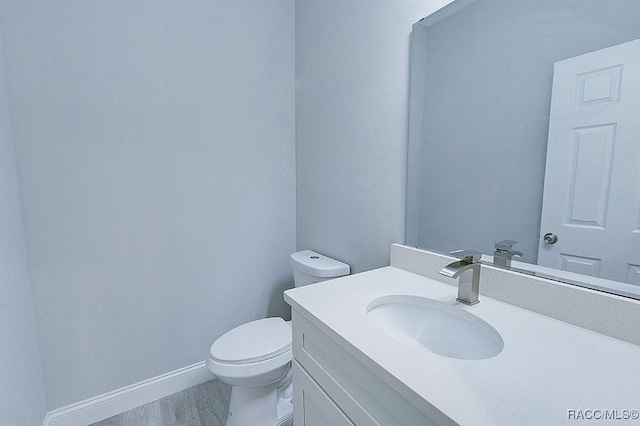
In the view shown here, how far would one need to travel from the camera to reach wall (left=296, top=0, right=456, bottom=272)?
1.20 metres

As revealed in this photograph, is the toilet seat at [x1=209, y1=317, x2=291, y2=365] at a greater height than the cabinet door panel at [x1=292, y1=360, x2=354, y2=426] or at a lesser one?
lesser

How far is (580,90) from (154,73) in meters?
1.77

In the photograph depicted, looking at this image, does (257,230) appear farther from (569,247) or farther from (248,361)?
(569,247)

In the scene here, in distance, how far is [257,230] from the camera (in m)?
1.82

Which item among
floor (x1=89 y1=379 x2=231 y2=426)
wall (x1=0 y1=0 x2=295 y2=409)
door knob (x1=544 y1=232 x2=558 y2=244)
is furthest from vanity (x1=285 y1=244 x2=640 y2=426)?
wall (x1=0 y1=0 x2=295 y2=409)

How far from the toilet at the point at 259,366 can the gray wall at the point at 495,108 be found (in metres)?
0.68

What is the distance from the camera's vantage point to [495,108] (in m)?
0.92

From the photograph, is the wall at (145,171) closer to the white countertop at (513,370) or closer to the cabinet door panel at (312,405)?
the cabinet door panel at (312,405)

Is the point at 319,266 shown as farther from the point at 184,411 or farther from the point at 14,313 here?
the point at 14,313

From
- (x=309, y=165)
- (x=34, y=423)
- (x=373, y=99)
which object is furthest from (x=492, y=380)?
(x=34, y=423)

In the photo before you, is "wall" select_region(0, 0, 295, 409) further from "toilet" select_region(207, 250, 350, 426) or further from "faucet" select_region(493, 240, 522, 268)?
"faucet" select_region(493, 240, 522, 268)

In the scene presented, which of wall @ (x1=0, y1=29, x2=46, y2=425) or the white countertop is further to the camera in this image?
wall @ (x1=0, y1=29, x2=46, y2=425)

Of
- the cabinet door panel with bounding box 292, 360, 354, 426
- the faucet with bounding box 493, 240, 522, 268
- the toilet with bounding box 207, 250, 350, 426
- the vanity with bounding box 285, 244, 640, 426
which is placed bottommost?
the toilet with bounding box 207, 250, 350, 426

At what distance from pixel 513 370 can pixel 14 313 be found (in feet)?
5.58
